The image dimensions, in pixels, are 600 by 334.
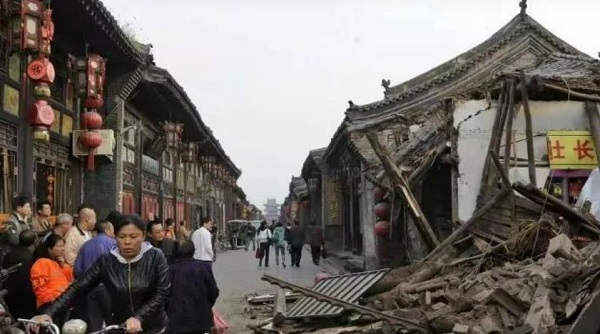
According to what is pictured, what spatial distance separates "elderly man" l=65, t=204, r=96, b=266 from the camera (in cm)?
752

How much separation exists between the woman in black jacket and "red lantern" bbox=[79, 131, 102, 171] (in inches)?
385

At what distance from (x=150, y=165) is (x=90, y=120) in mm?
7804

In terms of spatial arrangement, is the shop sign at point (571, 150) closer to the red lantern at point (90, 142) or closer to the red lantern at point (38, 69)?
the red lantern at point (38, 69)

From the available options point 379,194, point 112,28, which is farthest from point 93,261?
point 379,194

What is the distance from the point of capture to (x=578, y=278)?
647 centimetres

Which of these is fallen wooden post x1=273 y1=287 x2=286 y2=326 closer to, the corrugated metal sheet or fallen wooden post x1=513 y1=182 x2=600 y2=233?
the corrugated metal sheet

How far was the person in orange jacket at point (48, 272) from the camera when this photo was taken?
6.00 m

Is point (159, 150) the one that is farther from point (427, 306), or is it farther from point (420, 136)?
point (427, 306)

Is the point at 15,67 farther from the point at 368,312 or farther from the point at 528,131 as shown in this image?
the point at 528,131

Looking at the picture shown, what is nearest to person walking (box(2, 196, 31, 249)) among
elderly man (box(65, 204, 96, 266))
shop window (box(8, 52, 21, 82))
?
elderly man (box(65, 204, 96, 266))

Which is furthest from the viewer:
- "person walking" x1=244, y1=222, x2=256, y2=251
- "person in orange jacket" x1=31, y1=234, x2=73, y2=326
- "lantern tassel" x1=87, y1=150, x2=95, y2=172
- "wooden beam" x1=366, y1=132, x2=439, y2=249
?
"person walking" x1=244, y1=222, x2=256, y2=251

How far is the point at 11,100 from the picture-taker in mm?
10789

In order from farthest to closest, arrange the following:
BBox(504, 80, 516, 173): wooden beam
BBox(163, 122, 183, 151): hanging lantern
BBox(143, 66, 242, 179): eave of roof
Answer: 1. BBox(163, 122, 183, 151): hanging lantern
2. BBox(143, 66, 242, 179): eave of roof
3. BBox(504, 80, 516, 173): wooden beam

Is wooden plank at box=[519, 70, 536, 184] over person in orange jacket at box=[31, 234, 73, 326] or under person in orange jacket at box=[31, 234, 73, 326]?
over
